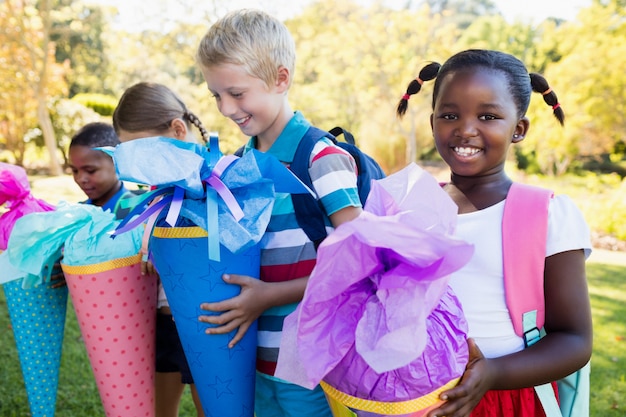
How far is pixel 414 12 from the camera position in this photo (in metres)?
14.7

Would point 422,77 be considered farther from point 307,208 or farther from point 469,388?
point 469,388

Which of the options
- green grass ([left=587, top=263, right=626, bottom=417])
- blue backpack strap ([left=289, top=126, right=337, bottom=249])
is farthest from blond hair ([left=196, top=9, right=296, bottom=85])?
green grass ([left=587, top=263, right=626, bottom=417])

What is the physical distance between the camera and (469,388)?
1.06m

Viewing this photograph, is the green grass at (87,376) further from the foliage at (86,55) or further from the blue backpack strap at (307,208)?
the foliage at (86,55)

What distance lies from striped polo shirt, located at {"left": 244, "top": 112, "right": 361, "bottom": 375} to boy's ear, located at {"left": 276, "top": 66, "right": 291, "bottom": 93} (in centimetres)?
18

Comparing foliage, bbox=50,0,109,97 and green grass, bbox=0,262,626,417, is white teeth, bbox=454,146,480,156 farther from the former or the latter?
foliage, bbox=50,0,109,97

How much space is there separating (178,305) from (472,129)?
0.92 meters

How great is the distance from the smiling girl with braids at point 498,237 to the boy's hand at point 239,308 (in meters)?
0.53

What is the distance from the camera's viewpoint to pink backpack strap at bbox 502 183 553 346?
130 cm

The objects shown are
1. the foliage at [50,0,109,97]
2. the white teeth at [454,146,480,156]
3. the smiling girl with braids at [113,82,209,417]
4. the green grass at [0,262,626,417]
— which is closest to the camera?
the white teeth at [454,146,480,156]

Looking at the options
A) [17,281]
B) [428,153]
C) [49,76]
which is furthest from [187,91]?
[17,281]

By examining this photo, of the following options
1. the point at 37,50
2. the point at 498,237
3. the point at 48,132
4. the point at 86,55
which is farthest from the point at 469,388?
the point at 86,55

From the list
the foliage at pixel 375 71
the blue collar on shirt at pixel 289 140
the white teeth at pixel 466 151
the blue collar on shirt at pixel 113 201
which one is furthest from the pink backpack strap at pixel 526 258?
the foliage at pixel 375 71

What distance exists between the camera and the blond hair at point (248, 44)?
1687 mm
